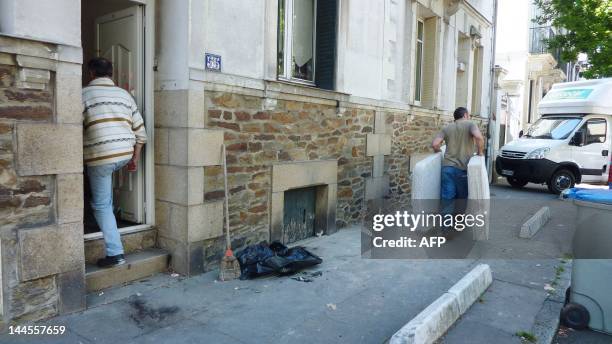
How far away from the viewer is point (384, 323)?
3600 millimetres

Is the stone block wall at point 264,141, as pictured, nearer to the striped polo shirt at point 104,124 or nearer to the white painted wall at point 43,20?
the striped polo shirt at point 104,124

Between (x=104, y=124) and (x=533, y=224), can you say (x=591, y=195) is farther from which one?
(x=104, y=124)

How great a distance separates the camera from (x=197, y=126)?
14.5 ft

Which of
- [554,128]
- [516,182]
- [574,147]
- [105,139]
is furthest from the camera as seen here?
[516,182]

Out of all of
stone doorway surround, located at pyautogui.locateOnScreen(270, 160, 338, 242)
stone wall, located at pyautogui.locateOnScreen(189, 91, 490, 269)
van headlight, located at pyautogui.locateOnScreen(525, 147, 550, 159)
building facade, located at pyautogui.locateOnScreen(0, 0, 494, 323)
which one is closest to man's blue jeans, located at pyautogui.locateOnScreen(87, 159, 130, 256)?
building facade, located at pyautogui.locateOnScreen(0, 0, 494, 323)

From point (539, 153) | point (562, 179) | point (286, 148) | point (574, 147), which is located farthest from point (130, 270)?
point (574, 147)

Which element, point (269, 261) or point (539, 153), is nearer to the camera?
point (269, 261)

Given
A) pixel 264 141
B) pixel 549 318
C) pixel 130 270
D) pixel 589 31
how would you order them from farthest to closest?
pixel 589 31
pixel 264 141
pixel 130 270
pixel 549 318

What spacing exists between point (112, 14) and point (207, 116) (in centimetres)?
158

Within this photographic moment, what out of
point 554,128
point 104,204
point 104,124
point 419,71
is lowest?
point 104,204

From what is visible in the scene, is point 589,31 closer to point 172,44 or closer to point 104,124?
point 172,44

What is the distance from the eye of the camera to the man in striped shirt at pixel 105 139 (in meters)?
3.92

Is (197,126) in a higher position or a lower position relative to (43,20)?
lower

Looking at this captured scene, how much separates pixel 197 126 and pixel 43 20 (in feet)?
5.15
